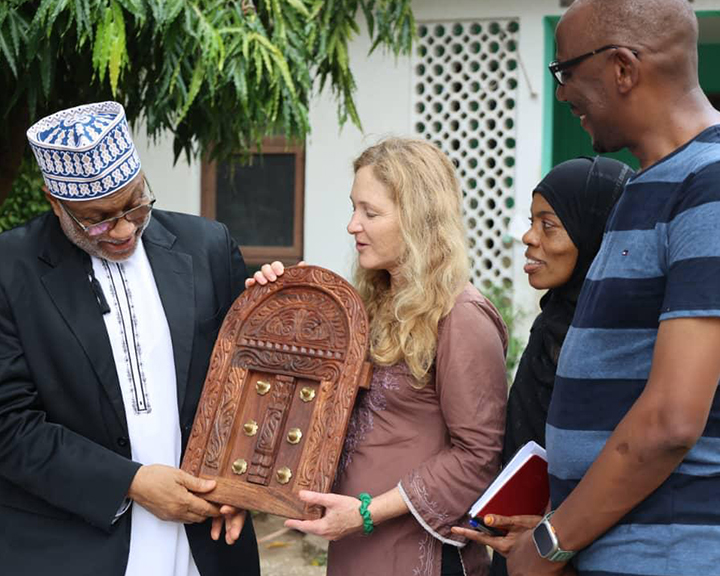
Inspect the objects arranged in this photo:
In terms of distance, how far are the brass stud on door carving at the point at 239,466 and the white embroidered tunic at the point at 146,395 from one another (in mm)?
256

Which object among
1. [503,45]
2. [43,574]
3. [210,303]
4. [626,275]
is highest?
[503,45]

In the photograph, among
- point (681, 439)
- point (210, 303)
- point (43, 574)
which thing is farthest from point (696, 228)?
point (43, 574)

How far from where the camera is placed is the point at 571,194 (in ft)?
6.71

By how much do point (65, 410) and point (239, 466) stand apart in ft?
1.53

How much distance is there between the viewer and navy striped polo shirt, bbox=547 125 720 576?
1.33 meters

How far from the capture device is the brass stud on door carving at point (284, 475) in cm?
204

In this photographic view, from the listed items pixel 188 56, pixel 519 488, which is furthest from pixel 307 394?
pixel 188 56

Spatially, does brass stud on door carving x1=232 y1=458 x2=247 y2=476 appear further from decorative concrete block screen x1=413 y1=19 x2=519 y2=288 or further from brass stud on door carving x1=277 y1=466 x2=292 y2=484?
decorative concrete block screen x1=413 y1=19 x2=519 y2=288

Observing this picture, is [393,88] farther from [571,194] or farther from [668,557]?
[668,557]

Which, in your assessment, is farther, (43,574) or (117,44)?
(117,44)

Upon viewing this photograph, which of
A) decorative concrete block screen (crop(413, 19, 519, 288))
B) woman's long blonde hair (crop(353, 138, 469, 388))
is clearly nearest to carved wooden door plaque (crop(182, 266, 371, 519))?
woman's long blonde hair (crop(353, 138, 469, 388))

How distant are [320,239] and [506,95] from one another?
5.83 ft

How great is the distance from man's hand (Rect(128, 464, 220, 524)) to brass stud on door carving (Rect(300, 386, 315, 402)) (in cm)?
28

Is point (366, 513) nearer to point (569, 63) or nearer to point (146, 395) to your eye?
point (146, 395)
